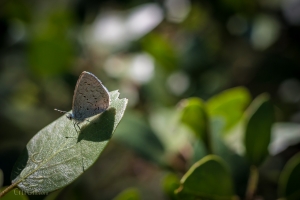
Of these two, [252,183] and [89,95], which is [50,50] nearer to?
[89,95]

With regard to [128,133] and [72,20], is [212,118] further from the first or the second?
[72,20]

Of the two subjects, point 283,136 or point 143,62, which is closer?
point 283,136

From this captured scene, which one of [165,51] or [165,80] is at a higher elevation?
[165,51]

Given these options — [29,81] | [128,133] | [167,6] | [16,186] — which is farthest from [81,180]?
[167,6]

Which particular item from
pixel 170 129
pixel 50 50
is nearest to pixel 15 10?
pixel 50 50

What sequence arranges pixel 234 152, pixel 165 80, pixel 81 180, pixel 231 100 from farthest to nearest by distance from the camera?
pixel 165 80 → pixel 81 180 → pixel 231 100 → pixel 234 152

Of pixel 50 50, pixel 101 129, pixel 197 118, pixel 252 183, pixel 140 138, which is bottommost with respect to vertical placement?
pixel 252 183

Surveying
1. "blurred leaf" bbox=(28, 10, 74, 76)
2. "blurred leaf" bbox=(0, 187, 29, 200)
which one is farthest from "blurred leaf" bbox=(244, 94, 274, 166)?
"blurred leaf" bbox=(28, 10, 74, 76)
